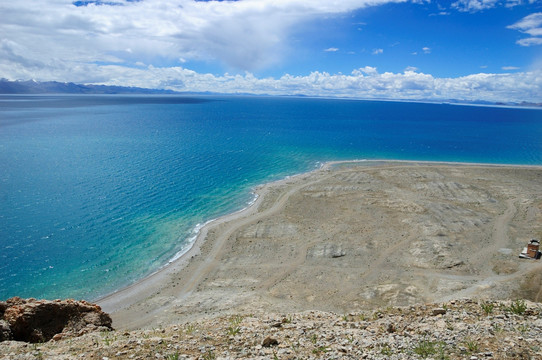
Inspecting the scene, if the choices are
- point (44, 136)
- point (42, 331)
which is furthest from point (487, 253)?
point (44, 136)

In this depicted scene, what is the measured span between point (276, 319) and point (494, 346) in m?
10.9

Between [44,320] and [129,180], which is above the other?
[44,320]

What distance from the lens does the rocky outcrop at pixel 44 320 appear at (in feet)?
62.3

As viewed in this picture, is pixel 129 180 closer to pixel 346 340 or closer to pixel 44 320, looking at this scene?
pixel 44 320

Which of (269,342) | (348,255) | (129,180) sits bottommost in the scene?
(348,255)

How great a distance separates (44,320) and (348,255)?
32954 millimetres

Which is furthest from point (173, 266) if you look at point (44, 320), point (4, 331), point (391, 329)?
point (391, 329)

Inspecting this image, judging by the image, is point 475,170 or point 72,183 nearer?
point 72,183

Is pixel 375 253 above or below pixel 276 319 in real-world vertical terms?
below

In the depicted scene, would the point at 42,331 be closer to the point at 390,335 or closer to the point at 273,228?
the point at 390,335

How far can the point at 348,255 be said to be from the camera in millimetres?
43062

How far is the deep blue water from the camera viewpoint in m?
41.4

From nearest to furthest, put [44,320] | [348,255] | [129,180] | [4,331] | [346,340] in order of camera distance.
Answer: [346,340] → [4,331] → [44,320] → [348,255] → [129,180]

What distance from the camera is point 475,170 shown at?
86688mm
